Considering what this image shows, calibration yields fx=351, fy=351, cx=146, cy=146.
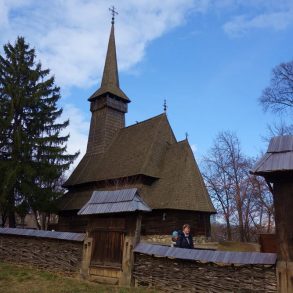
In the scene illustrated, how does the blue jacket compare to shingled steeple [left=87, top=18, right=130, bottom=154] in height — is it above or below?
below

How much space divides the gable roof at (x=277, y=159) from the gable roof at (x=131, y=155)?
12.5 m

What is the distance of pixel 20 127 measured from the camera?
20844 millimetres

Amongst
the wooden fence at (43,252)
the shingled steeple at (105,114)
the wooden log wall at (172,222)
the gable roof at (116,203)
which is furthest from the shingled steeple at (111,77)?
the gable roof at (116,203)

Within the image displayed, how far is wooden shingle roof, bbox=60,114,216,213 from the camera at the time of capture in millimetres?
18469

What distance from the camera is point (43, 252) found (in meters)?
11.2

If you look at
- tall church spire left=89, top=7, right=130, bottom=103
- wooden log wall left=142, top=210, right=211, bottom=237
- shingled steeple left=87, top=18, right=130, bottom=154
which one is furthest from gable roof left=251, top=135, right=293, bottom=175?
tall church spire left=89, top=7, right=130, bottom=103

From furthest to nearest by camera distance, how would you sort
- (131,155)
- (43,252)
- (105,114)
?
(105,114) < (131,155) < (43,252)

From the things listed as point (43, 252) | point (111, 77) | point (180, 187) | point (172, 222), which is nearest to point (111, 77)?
point (111, 77)

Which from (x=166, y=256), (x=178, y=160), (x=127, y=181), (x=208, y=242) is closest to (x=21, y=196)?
(x=127, y=181)

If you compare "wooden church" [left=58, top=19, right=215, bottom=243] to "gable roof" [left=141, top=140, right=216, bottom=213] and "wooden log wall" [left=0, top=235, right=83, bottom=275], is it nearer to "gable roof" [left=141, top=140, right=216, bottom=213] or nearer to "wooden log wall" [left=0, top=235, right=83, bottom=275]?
"gable roof" [left=141, top=140, right=216, bottom=213]

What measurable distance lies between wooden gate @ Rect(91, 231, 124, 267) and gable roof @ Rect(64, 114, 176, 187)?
9.72 meters

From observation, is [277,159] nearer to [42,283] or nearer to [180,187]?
[42,283]

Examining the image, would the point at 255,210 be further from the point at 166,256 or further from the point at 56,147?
the point at 166,256

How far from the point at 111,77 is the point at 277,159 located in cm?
2365
